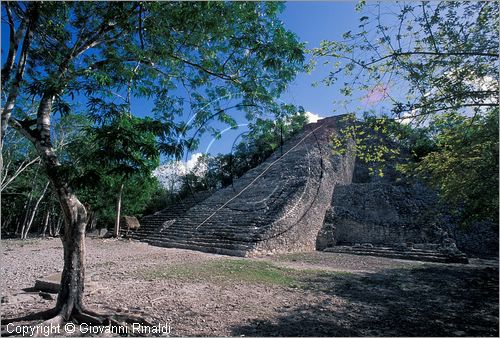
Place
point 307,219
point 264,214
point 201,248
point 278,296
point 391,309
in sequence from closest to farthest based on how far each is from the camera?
point 391,309 → point 278,296 → point 201,248 → point 264,214 → point 307,219

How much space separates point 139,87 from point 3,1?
6.31 feet

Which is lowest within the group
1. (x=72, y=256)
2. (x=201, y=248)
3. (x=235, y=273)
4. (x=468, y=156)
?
(x=235, y=273)

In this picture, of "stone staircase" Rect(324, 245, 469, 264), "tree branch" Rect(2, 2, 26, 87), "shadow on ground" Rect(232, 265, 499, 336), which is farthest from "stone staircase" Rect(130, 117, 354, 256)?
"tree branch" Rect(2, 2, 26, 87)

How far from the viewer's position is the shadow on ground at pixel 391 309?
4.62 m

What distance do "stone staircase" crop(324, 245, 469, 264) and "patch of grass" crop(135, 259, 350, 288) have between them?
581 centimetres

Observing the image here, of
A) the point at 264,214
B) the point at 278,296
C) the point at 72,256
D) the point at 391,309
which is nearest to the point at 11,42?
the point at 72,256

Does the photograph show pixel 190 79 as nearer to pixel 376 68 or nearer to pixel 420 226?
pixel 376 68

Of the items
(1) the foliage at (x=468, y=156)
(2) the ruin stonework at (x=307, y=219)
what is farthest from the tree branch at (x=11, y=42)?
(2) the ruin stonework at (x=307, y=219)

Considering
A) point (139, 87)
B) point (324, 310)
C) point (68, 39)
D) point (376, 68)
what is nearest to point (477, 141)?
point (376, 68)

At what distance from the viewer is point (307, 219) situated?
638 inches

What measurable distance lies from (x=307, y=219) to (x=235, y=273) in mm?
8244

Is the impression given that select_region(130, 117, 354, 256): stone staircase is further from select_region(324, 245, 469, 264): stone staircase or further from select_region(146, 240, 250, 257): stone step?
select_region(324, 245, 469, 264): stone staircase

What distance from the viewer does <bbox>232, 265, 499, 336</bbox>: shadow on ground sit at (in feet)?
15.1

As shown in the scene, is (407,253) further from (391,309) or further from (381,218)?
(391,309)
